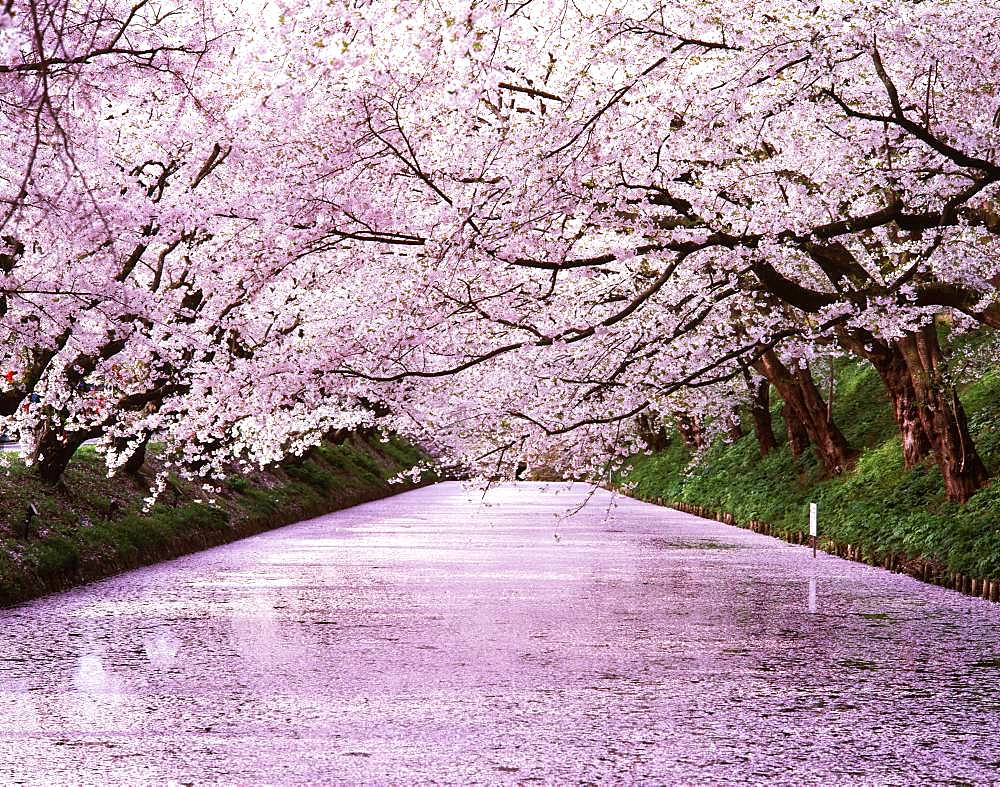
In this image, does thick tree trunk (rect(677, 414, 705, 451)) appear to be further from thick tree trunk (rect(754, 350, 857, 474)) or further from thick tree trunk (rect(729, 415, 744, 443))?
thick tree trunk (rect(754, 350, 857, 474))

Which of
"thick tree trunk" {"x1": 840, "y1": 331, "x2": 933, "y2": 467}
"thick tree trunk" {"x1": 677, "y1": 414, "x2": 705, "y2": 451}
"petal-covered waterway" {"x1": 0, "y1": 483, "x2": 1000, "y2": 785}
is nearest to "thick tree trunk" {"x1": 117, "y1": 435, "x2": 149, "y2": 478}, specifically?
"petal-covered waterway" {"x1": 0, "y1": 483, "x2": 1000, "y2": 785}

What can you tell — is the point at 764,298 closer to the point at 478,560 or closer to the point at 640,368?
the point at 640,368

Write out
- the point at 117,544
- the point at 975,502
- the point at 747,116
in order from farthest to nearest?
the point at 117,544, the point at 975,502, the point at 747,116

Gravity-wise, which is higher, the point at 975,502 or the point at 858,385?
the point at 858,385

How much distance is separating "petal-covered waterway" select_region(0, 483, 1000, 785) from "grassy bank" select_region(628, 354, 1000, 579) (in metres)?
0.81

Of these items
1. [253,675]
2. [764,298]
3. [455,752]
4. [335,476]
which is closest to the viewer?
[455,752]

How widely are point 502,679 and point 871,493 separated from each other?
52.8 feet

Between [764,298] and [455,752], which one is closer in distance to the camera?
[455,752]

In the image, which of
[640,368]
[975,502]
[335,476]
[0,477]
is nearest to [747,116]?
[640,368]

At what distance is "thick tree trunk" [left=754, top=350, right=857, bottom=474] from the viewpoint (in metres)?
31.0

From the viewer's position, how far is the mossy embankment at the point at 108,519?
1798 cm

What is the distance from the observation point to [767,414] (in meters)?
41.3

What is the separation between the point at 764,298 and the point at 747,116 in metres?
8.41

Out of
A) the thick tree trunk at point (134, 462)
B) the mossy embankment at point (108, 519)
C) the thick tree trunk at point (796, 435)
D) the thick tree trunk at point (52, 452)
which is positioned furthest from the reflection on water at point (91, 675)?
the thick tree trunk at point (796, 435)
